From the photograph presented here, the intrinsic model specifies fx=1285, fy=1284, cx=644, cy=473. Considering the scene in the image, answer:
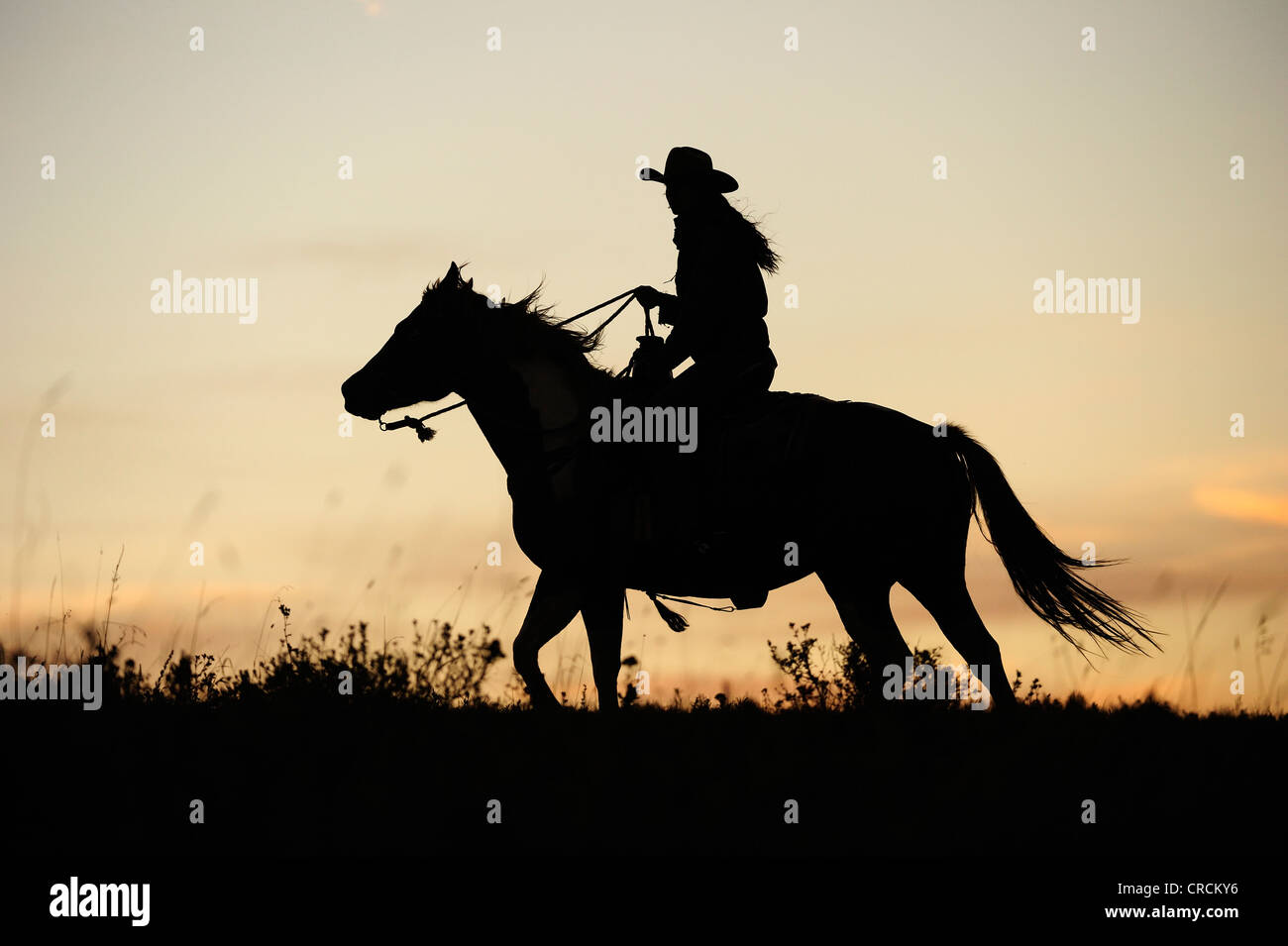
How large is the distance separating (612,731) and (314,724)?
64.9 inches

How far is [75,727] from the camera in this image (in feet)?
22.4

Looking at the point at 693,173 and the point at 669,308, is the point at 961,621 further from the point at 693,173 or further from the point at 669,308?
the point at 693,173

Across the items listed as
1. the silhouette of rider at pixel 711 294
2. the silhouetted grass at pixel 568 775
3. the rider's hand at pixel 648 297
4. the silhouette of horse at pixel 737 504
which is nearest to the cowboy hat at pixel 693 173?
the silhouette of rider at pixel 711 294

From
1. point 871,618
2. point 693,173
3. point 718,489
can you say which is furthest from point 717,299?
point 871,618

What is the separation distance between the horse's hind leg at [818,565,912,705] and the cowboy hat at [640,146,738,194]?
282 centimetres

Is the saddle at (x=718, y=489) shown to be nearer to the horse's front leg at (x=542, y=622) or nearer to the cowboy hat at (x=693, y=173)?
the horse's front leg at (x=542, y=622)

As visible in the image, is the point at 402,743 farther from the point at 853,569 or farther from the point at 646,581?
the point at 853,569

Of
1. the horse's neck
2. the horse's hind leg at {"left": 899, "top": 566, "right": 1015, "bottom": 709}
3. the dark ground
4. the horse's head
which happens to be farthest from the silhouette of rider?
the dark ground

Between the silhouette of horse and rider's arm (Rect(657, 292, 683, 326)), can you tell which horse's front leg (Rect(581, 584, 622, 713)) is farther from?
rider's arm (Rect(657, 292, 683, 326))

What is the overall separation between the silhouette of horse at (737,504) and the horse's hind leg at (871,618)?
1 cm

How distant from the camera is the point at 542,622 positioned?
895 cm
